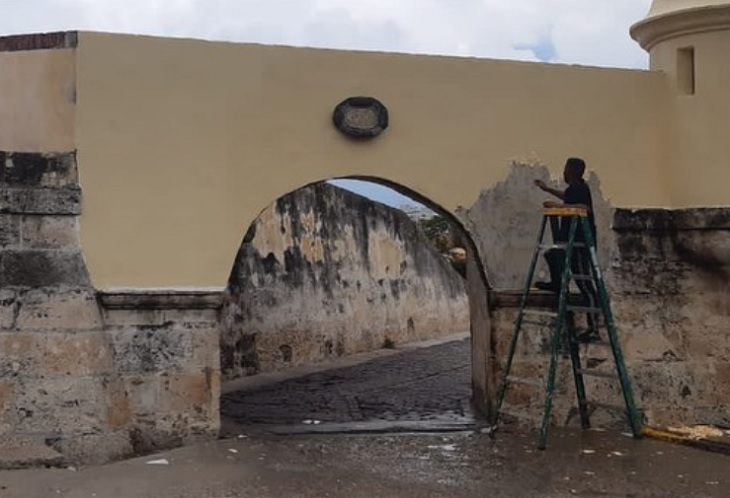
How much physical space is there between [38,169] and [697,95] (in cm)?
464

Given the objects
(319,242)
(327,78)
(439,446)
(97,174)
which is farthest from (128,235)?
(319,242)

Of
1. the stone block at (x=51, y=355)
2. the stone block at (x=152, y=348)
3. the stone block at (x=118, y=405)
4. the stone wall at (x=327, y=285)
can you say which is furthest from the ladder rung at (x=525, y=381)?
the stone wall at (x=327, y=285)

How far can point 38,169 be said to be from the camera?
22.4 ft

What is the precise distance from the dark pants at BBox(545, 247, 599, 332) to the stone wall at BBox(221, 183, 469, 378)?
4.52 m

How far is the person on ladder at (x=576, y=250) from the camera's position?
24.6 feet

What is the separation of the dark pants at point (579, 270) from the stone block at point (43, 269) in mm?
3183

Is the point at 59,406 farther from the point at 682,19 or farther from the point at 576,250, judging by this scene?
the point at 682,19

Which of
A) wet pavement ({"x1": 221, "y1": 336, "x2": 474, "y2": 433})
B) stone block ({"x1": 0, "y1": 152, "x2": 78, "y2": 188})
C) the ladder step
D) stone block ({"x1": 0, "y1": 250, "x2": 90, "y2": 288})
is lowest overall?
wet pavement ({"x1": 221, "y1": 336, "x2": 474, "y2": 433})

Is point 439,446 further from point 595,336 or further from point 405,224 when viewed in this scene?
point 405,224


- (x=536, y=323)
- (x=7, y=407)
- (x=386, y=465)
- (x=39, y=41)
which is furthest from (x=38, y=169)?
(x=536, y=323)

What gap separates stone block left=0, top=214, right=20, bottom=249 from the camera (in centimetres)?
667

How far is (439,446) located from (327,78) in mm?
2618

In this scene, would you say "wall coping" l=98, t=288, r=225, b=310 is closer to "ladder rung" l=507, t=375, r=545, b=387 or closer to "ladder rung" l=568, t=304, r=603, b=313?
"ladder rung" l=507, t=375, r=545, b=387

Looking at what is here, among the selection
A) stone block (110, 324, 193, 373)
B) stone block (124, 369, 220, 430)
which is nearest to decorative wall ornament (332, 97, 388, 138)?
stone block (110, 324, 193, 373)
